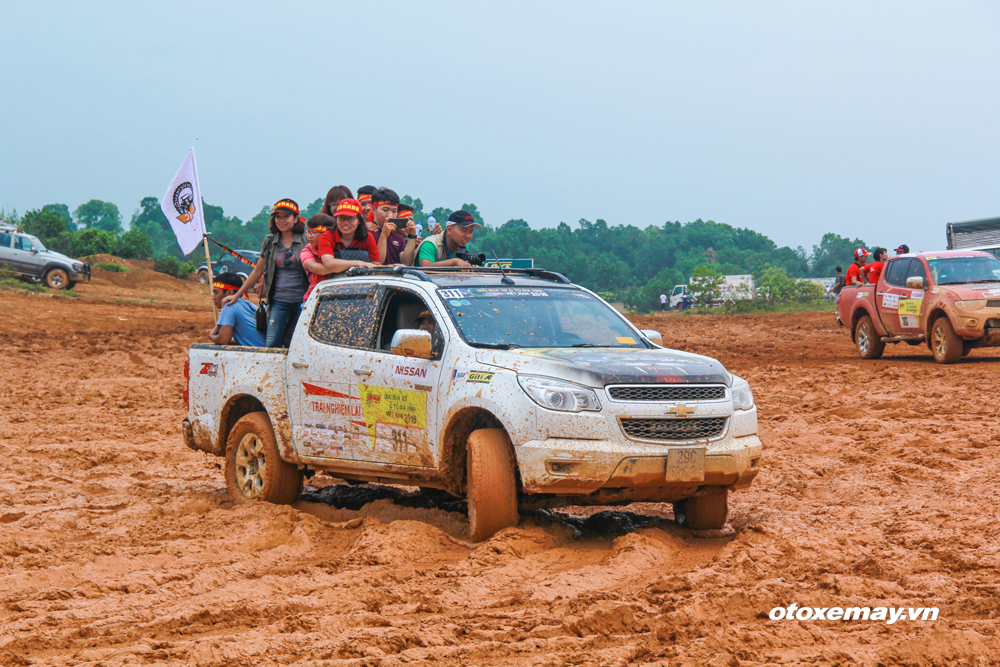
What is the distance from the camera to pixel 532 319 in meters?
7.30

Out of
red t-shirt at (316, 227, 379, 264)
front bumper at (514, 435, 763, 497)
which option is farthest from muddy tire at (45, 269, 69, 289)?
front bumper at (514, 435, 763, 497)

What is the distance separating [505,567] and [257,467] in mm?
3172

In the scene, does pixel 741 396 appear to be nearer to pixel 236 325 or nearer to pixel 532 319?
pixel 532 319

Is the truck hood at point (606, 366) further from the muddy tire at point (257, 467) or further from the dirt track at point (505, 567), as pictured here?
the muddy tire at point (257, 467)

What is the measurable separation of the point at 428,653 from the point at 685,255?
9634 centimetres

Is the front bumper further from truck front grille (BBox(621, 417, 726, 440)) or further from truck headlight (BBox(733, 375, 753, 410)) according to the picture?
truck headlight (BBox(733, 375, 753, 410))

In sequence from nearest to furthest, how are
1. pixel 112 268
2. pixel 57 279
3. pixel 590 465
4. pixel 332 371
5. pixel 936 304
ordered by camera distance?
pixel 590 465 < pixel 332 371 < pixel 936 304 < pixel 57 279 < pixel 112 268

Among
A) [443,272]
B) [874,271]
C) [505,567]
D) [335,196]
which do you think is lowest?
[505,567]

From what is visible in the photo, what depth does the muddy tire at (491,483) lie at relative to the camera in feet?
20.7

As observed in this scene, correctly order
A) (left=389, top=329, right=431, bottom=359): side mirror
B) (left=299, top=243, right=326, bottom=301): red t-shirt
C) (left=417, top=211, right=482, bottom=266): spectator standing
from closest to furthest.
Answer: (left=389, top=329, right=431, bottom=359): side mirror < (left=299, top=243, right=326, bottom=301): red t-shirt < (left=417, top=211, right=482, bottom=266): spectator standing

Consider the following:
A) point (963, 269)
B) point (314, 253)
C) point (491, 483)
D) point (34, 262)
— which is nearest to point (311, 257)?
point (314, 253)

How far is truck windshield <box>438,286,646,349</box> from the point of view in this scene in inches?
278

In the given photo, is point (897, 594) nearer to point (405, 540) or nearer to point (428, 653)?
point (428, 653)

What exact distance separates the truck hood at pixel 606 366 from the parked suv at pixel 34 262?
2959cm
